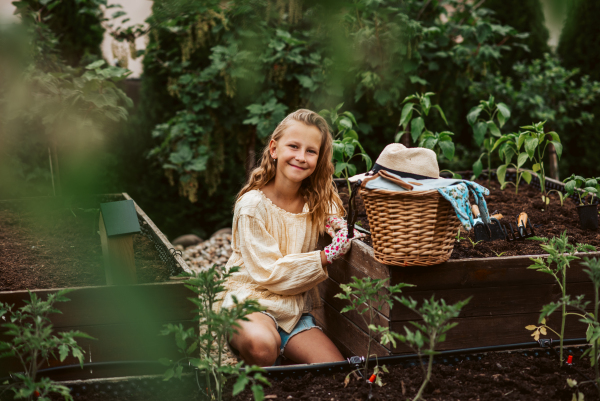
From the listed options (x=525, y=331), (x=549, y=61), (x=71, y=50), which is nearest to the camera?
(x=525, y=331)

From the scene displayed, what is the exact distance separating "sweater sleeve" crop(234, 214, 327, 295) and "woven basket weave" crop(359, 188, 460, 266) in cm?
30

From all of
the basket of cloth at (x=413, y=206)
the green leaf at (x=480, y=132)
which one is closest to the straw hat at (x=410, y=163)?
the basket of cloth at (x=413, y=206)

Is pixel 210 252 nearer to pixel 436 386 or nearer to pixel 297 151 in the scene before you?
pixel 297 151

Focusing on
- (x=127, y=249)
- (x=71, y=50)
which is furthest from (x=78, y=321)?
(x=71, y=50)

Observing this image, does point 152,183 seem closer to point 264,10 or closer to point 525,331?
point 525,331

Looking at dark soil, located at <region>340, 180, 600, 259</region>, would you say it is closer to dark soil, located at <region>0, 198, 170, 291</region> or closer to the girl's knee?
the girl's knee

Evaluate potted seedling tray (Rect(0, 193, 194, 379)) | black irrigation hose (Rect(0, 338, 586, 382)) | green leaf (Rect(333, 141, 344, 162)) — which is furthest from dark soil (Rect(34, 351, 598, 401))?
green leaf (Rect(333, 141, 344, 162))

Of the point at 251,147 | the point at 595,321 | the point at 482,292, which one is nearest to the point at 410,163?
the point at 482,292

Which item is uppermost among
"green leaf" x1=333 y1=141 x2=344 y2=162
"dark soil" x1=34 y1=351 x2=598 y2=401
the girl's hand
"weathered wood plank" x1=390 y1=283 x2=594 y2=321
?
"green leaf" x1=333 y1=141 x2=344 y2=162

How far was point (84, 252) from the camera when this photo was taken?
245 centimetres

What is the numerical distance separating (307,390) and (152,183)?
365cm

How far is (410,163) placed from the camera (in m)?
1.62

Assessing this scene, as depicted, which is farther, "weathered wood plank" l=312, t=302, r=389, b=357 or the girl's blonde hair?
the girl's blonde hair

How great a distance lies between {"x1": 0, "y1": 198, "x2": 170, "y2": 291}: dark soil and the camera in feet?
6.69
